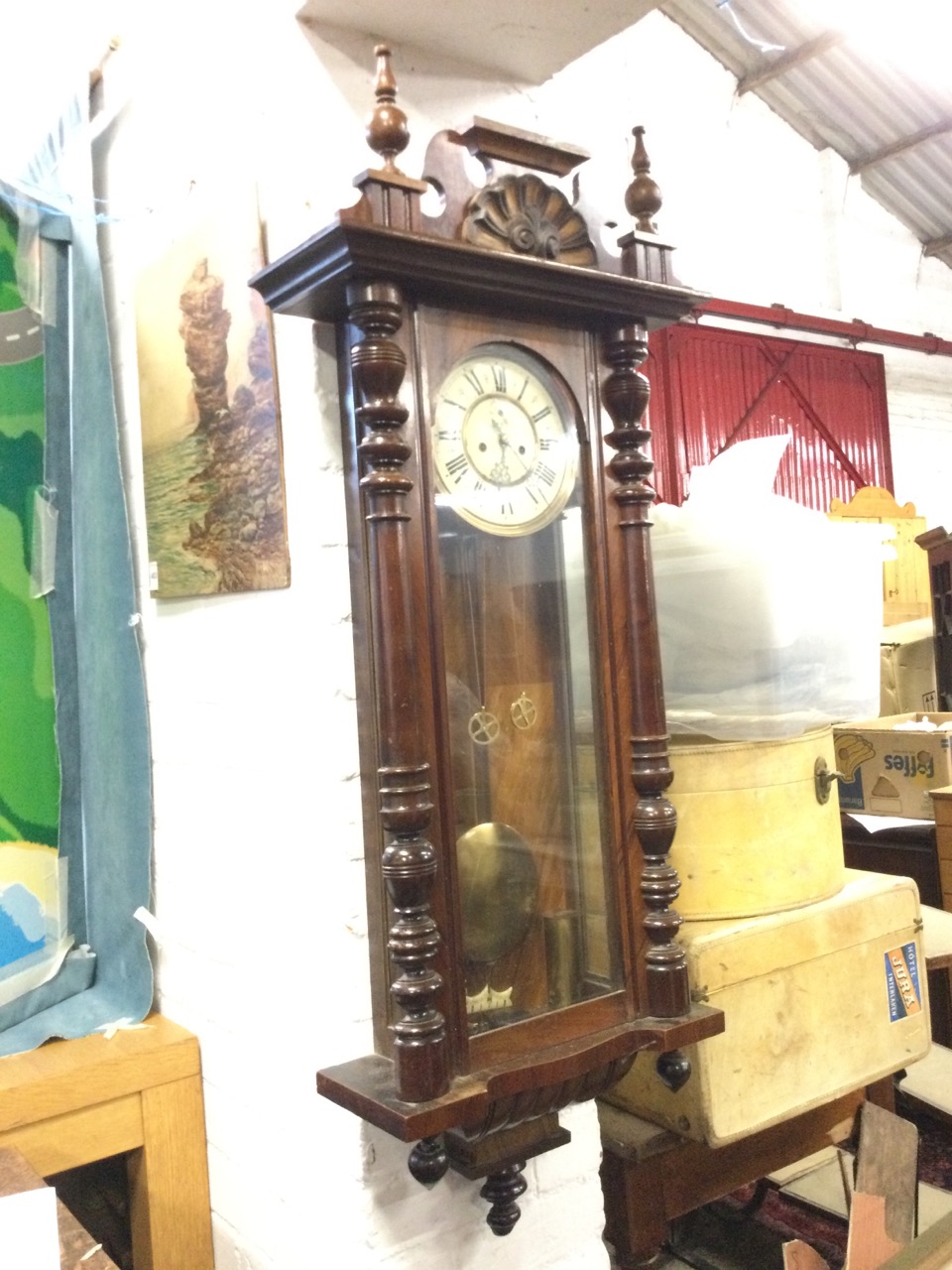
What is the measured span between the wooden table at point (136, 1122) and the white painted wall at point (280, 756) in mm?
34

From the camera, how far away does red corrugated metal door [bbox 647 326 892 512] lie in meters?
4.68

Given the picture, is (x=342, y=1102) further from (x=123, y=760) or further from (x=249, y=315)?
(x=249, y=315)

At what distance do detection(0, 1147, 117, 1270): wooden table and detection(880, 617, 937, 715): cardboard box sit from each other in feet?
14.1

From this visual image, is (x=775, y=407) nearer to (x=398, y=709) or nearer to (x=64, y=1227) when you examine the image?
(x=398, y=709)

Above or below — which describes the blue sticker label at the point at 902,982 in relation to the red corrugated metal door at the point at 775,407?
below

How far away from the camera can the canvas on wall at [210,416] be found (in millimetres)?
1240

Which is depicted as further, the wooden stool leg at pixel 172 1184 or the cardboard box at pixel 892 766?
the cardboard box at pixel 892 766

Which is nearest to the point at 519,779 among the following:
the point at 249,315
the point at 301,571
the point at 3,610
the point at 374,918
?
the point at 374,918

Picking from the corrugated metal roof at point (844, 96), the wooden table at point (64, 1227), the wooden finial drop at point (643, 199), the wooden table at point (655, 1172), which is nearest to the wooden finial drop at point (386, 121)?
the wooden finial drop at point (643, 199)

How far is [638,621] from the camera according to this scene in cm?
122

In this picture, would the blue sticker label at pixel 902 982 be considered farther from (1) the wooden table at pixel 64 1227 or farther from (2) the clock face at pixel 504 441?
(1) the wooden table at pixel 64 1227

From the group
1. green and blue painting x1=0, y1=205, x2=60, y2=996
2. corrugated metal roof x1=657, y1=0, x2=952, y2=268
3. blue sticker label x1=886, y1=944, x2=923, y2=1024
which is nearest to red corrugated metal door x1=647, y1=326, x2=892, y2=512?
corrugated metal roof x1=657, y1=0, x2=952, y2=268

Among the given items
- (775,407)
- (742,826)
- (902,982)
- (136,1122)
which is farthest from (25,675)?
(775,407)

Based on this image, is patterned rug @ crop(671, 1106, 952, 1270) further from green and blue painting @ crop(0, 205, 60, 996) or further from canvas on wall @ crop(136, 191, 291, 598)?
canvas on wall @ crop(136, 191, 291, 598)
